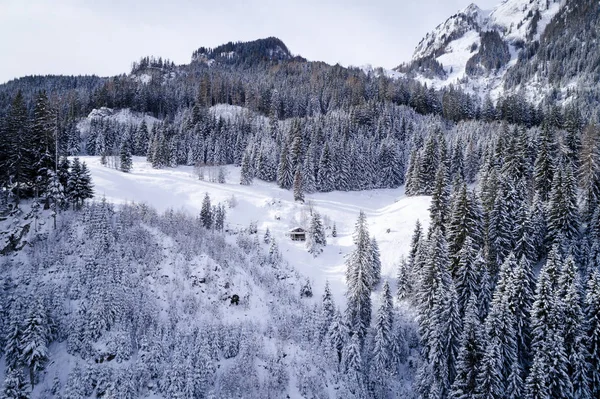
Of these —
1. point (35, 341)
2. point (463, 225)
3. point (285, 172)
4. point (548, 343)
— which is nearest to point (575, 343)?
point (548, 343)

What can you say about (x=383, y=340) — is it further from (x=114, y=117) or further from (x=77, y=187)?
(x=114, y=117)

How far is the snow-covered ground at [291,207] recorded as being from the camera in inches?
2260

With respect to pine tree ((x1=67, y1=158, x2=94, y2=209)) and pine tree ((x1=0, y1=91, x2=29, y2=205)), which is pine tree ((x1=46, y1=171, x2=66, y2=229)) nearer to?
pine tree ((x1=67, y1=158, x2=94, y2=209))

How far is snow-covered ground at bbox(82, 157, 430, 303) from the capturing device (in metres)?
57.4

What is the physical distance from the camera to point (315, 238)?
60594 mm

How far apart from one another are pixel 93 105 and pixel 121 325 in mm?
123034

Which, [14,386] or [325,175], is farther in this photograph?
[325,175]

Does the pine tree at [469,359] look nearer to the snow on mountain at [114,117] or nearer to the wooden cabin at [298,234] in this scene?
the wooden cabin at [298,234]

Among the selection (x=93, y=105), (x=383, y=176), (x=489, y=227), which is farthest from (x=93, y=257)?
(x=93, y=105)

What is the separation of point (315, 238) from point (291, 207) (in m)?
Result: 14.6

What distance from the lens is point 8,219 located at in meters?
41.8

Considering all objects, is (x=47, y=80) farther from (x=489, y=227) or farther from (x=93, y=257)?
(x=489, y=227)

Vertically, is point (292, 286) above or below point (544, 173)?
below

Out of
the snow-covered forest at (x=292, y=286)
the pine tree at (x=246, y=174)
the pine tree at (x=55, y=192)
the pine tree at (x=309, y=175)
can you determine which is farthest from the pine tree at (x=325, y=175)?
the pine tree at (x=55, y=192)
